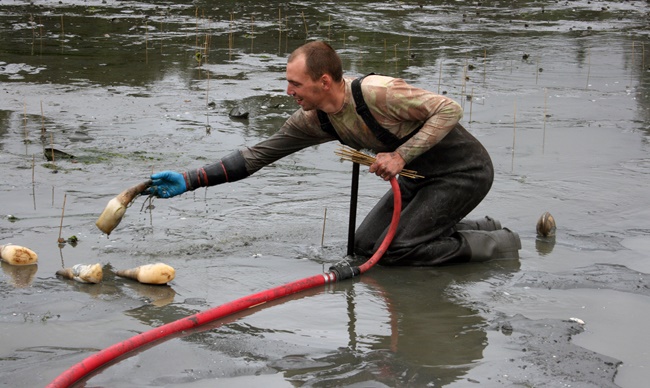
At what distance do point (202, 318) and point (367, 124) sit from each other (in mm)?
1715

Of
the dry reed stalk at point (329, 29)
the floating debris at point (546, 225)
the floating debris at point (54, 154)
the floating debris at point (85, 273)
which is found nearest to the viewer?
the floating debris at point (85, 273)

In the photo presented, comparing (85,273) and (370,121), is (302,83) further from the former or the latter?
(85,273)

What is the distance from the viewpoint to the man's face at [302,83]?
223 inches

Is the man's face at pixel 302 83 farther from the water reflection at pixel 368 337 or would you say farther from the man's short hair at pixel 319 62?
the water reflection at pixel 368 337

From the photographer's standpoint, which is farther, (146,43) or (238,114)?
(146,43)

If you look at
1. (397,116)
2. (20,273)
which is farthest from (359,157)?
(20,273)

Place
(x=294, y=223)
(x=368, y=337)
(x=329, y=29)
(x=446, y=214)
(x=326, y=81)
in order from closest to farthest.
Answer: (x=368, y=337) → (x=326, y=81) → (x=446, y=214) → (x=294, y=223) → (x=329, y=29)

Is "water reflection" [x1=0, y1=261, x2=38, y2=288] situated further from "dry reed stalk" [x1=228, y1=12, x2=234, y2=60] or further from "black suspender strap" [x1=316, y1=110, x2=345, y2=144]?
"dry reed stalk" [x1=228, y1=12, x2=234, y2=60]

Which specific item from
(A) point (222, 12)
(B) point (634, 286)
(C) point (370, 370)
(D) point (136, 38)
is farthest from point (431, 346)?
(A) point (222, 12)

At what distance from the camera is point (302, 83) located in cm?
567

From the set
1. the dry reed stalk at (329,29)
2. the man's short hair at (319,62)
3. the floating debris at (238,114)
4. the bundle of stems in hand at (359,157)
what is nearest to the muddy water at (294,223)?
the floating debris at (238,114)

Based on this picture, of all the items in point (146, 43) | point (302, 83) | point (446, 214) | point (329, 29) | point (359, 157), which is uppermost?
point (302, 83)

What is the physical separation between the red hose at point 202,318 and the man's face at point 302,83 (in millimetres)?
714

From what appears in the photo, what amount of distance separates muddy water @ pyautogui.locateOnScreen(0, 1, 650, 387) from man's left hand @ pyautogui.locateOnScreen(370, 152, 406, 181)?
0.70 m
